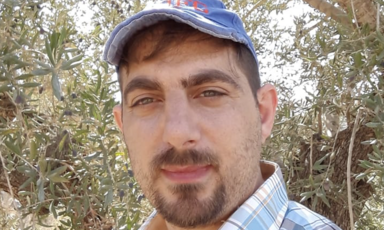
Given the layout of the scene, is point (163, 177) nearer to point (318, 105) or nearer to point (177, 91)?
point (177, 91)

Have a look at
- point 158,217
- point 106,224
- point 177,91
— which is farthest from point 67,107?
point 177,91

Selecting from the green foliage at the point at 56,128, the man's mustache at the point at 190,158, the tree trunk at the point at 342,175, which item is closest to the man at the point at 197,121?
the man's mustache at the point at 190,158

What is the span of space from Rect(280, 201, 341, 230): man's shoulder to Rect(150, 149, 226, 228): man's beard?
0.56 feet

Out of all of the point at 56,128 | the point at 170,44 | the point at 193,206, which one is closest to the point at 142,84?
the point at 170,44

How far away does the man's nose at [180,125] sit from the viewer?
1300mm

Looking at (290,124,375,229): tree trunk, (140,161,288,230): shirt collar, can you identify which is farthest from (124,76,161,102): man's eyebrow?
(290,124,375,229): tree trunk

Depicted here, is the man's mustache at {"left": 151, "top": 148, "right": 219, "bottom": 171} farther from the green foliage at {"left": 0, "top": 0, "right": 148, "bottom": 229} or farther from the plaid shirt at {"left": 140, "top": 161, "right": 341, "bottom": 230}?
the green foliage at {"left": 0, "top": 0, "right": 148, "bottom": 229}

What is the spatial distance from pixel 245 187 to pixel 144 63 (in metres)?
0.44

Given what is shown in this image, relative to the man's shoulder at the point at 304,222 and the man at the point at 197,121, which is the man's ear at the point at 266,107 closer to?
the man at the point at 197,121

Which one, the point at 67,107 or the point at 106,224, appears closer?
the point at 67,107

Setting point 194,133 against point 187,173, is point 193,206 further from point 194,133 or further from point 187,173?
point 194,133

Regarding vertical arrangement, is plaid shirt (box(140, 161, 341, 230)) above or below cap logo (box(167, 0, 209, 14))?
below

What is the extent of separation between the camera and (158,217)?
1.58 m

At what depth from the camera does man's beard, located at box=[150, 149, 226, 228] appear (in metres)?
1.32
